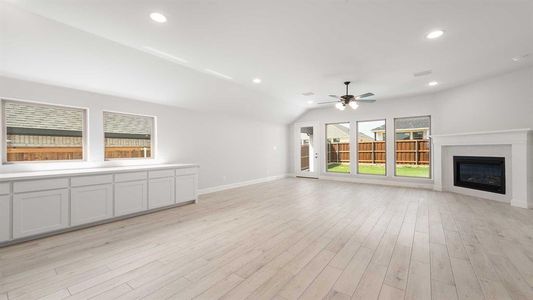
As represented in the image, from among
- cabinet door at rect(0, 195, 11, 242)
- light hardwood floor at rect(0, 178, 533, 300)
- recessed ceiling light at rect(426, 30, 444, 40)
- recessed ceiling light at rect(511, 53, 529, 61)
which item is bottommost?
light hardwood floor at rect(0, 178, 533, 300)

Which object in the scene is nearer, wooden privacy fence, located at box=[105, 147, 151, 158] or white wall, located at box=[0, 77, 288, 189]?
white wall, located at box=[0, 77, 288, 189]

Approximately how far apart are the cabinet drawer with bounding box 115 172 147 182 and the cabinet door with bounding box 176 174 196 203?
74cm

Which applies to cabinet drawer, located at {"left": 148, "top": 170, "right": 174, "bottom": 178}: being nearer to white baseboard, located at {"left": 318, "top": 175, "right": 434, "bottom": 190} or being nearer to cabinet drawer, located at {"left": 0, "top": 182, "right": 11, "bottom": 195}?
cabinet drawer, located at {"left": 0, "top": 182, "right": 11, "bottom": 195}

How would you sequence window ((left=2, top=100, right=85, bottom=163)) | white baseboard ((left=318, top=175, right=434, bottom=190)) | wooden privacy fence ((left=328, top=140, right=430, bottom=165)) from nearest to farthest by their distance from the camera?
window ((left=2, top=100, right=85, bottom=163)) → white baseboard ((left=318, top=175, right=434, bottom=190)) → wooden privacy fence ((left=328, top=140, right=430, bottom=165))

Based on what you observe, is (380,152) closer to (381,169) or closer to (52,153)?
(381,169)

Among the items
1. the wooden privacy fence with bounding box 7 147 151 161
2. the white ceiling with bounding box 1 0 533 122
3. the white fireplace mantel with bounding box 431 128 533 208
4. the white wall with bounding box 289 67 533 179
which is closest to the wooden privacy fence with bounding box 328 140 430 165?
the white wall with bounding box 289 67 533 179

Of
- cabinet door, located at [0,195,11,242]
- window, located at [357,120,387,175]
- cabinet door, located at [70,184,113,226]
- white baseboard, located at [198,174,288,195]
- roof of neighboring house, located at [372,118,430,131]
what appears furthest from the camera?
window, located at [357,120,387,175]

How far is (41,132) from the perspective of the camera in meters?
3.57

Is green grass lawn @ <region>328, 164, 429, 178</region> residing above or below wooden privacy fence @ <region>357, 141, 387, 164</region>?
below

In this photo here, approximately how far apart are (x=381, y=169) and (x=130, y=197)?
7.60m

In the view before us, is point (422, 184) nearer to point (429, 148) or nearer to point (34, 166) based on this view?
point (429, 148)

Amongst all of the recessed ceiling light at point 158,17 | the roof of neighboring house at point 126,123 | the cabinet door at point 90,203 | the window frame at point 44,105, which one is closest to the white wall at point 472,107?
the recessed ceiling light at point 158,17

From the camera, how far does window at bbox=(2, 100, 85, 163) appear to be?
3287mm

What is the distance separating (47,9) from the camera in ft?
7.80
